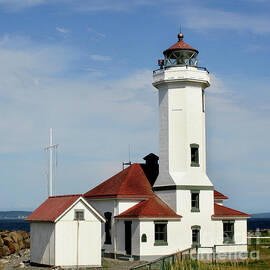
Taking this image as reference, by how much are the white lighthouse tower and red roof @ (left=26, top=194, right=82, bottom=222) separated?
6232 mm

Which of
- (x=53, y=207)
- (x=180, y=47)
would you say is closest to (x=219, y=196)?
(x=180, y=47)

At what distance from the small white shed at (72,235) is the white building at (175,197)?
2.10 m

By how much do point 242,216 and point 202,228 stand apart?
2.80 metres

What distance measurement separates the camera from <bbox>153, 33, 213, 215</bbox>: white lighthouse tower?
33.3m

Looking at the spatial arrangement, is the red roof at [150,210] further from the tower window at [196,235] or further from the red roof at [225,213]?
the red roof at [225,213]

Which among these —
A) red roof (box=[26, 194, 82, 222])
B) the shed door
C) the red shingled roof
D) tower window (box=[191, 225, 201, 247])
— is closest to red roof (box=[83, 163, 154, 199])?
the shed door

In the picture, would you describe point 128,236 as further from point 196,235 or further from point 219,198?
point 219,198

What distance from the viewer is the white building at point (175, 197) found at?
32156mm

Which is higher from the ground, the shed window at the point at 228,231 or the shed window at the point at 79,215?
the shed window at the point at 79,215

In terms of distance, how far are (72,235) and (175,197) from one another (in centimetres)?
702

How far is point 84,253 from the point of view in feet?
94.9

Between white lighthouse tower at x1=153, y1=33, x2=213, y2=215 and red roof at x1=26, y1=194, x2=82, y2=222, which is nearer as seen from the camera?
red roof at x1=26, y1=194, x2=82, y2=222

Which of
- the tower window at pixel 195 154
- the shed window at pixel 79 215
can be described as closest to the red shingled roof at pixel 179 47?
the tower window at pixel 195 154

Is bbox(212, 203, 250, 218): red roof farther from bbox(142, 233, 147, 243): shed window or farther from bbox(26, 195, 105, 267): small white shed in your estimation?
bbox(26, 195, 105, 267): small white shed
